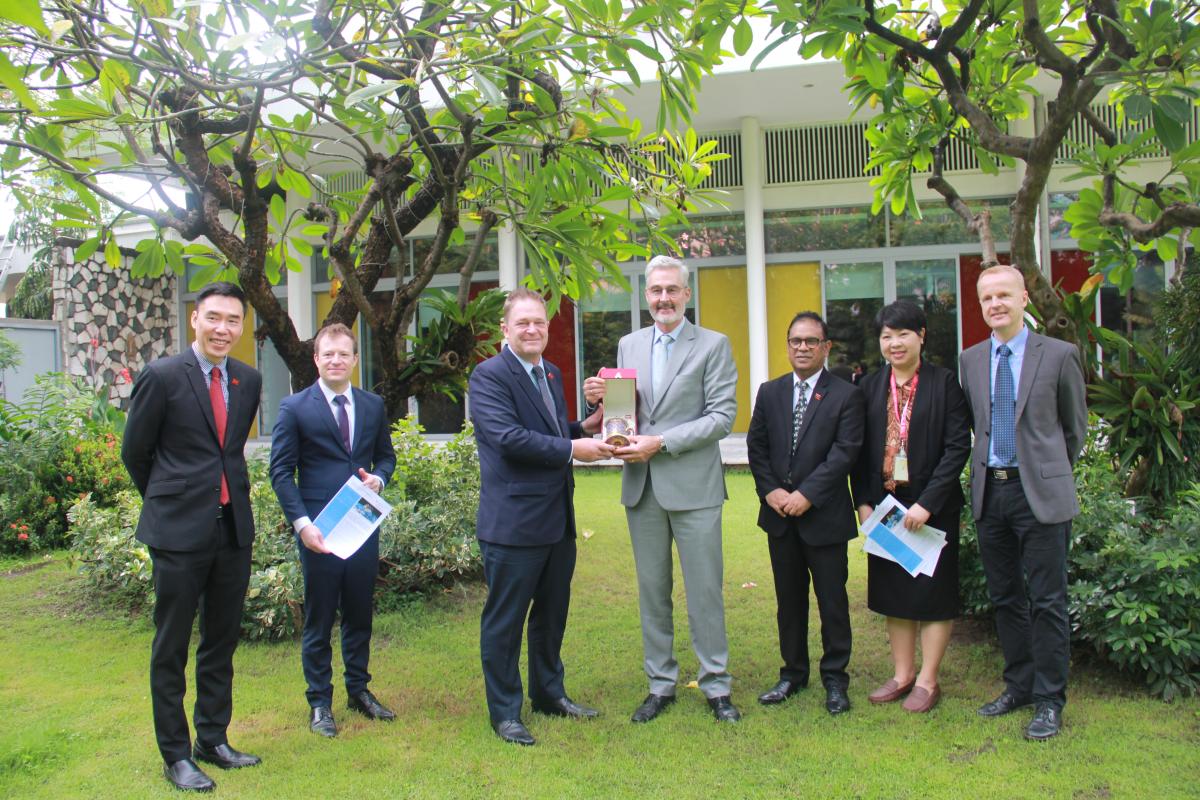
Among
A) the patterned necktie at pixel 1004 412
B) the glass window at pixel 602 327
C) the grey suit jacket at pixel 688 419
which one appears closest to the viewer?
the patterned necktie at pixel 1004 412

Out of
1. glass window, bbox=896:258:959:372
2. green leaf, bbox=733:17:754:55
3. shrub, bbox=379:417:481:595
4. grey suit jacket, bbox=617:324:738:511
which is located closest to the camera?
green leaf, bbox=733:17:754:55

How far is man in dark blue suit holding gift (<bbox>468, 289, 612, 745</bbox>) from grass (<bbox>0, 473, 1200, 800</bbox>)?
11.7 inches

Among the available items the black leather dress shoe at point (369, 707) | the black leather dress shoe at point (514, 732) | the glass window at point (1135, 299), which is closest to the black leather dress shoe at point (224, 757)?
the black leather dress shoe at point (369, 707)

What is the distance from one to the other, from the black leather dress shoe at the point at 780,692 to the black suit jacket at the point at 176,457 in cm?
249

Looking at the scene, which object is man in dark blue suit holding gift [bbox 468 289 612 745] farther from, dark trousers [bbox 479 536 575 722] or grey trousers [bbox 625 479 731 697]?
grey trousers [bbox 625 479 731 697]

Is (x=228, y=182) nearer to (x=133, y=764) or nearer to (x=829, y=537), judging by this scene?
(x=133, y=764)

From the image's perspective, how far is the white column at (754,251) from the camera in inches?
524

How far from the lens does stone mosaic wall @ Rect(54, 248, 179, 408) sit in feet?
51.5

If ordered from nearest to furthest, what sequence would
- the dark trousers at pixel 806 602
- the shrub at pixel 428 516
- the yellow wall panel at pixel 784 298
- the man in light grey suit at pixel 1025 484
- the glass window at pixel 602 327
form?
1. the man in light grey suit at pixel 1025 484
2. the dark trousers at pixel 806 602
3. the shrub at pixel 428 516
4. the yellow wall panel at pixel 784 298
5. the glass window at pixel 602 327

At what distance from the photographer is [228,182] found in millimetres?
5195

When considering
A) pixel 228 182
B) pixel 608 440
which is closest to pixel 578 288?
pixel 608 440

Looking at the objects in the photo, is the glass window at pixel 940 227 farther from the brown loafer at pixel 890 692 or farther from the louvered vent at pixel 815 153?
the brown loafer at pixel 890 692

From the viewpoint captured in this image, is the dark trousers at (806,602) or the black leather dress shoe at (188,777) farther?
the dark trousers at (806,602)

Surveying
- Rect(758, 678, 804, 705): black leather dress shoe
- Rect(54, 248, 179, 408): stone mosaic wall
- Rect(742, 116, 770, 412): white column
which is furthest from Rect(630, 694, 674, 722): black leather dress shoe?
Rect(54, 248, 179, 408): stone mosaic wall
